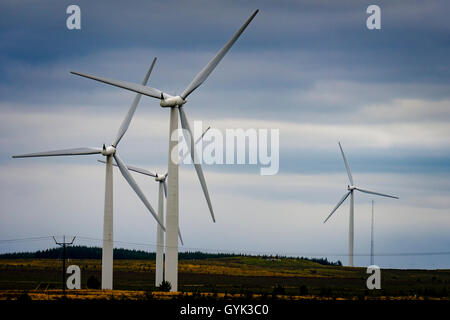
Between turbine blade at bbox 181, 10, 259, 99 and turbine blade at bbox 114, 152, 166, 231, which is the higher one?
turbine blade at bbox 181, 10, 259, 99

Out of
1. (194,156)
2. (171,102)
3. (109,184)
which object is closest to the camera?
(194,156)

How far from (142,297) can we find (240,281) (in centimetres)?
7845

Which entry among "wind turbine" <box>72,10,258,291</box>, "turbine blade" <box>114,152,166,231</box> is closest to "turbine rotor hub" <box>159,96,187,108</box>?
"wind turbine" <box>72,10,258,291</box>

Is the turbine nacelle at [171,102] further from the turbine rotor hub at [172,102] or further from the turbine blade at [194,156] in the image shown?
the turbine blade at [194,156]

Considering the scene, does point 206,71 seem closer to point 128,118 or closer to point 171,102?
point 171,102

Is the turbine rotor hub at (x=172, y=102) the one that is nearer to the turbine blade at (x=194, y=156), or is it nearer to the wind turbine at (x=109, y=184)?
the turbine blade at (x=194, y=156)

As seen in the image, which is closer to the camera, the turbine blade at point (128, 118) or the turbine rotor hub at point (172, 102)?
the turbine rotor hub at point (172, 102)

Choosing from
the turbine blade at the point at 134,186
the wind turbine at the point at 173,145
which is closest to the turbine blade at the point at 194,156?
the wind turbine at the point at 173,145

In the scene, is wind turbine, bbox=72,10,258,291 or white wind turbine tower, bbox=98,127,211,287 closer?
wind turbine, bbox=72,10,258,291

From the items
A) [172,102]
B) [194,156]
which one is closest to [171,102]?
[172,102]

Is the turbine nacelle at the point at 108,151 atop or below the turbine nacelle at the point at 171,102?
below

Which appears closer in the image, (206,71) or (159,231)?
(206,71)

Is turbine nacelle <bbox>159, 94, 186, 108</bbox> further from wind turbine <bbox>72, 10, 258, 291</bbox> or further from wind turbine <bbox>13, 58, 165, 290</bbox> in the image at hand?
wind turbine <bbox>13, 58, 165, 290</bbox>
